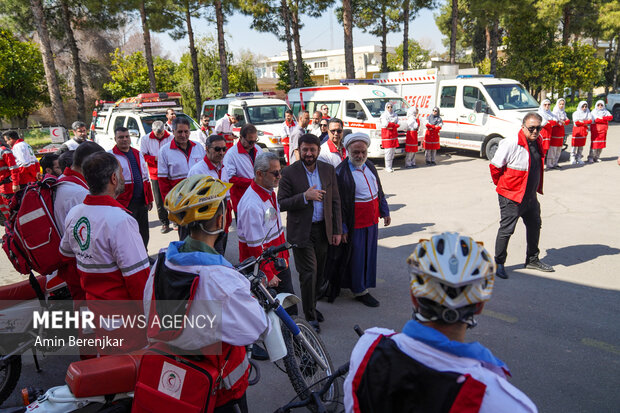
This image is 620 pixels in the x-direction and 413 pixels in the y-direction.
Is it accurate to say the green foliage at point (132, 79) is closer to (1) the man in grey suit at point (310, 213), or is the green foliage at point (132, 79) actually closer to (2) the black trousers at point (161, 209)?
(2) the black trousers at point (161, 209)

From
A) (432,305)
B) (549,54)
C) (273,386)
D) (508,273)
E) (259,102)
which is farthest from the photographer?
(549,54)

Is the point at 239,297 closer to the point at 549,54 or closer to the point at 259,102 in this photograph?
the point at 259,102

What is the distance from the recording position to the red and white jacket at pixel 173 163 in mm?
6828

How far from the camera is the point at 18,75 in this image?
85.2ft

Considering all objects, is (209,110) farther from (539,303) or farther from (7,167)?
(539,303)

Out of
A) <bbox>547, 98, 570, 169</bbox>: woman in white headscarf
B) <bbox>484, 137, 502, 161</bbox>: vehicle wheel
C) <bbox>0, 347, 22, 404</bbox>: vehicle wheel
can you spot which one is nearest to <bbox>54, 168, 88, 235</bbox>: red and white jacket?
<bbox>0, 347, 22, 404</bbox>: vehicle wheel

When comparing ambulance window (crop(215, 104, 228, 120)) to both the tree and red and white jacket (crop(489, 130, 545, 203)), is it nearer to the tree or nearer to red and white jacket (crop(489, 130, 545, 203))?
red and white jacket (crop(489, 130, 545, 203))

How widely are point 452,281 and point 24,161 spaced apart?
10068 mm

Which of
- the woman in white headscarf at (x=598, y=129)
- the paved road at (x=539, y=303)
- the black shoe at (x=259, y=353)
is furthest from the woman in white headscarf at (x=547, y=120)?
the black shoe at (x=259, y=353)

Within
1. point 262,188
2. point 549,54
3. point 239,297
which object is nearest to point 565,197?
point 262,188

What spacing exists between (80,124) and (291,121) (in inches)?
219

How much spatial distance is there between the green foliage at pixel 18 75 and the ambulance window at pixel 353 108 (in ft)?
71.2

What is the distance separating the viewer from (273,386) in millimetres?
3766

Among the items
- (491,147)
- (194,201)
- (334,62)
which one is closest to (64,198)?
(194,201)
